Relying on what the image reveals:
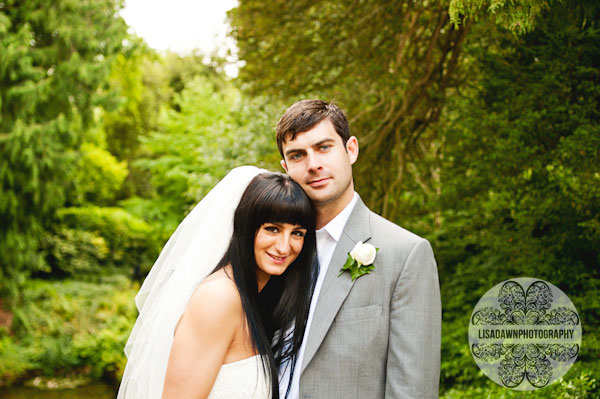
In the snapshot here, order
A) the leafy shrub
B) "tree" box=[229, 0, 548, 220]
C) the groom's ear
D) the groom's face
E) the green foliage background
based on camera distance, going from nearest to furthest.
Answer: the groom's face
the groom's ear
the green foliage background
"tree" box=[229, 0, 548, 220]
the leafy shrub

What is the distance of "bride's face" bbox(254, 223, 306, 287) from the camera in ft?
7.69

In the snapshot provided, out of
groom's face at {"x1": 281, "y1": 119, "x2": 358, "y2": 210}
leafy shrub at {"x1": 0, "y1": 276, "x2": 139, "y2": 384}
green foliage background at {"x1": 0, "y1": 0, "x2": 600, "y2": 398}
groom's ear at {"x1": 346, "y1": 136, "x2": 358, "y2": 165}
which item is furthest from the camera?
leafy shrub at {"x1": 0, "y1": 276, "x2": 139, "y2": 384}

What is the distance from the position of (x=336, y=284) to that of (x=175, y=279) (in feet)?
2.66

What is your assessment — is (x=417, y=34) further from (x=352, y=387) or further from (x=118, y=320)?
(x=118, y=320)

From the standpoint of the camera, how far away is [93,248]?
16266mm

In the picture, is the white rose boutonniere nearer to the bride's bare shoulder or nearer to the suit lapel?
the suit lapel

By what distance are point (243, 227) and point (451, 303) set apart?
423 centimetres

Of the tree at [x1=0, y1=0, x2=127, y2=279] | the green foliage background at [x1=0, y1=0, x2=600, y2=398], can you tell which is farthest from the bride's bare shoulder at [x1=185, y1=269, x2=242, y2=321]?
the tree at [x1=0, y1=0, x2=127, y2=279]

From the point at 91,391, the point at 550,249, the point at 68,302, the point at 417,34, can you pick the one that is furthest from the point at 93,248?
the point at 550,249

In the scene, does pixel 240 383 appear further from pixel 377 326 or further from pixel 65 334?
pixel 65 334

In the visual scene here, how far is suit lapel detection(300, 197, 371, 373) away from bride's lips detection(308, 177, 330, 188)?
0.68 ft
